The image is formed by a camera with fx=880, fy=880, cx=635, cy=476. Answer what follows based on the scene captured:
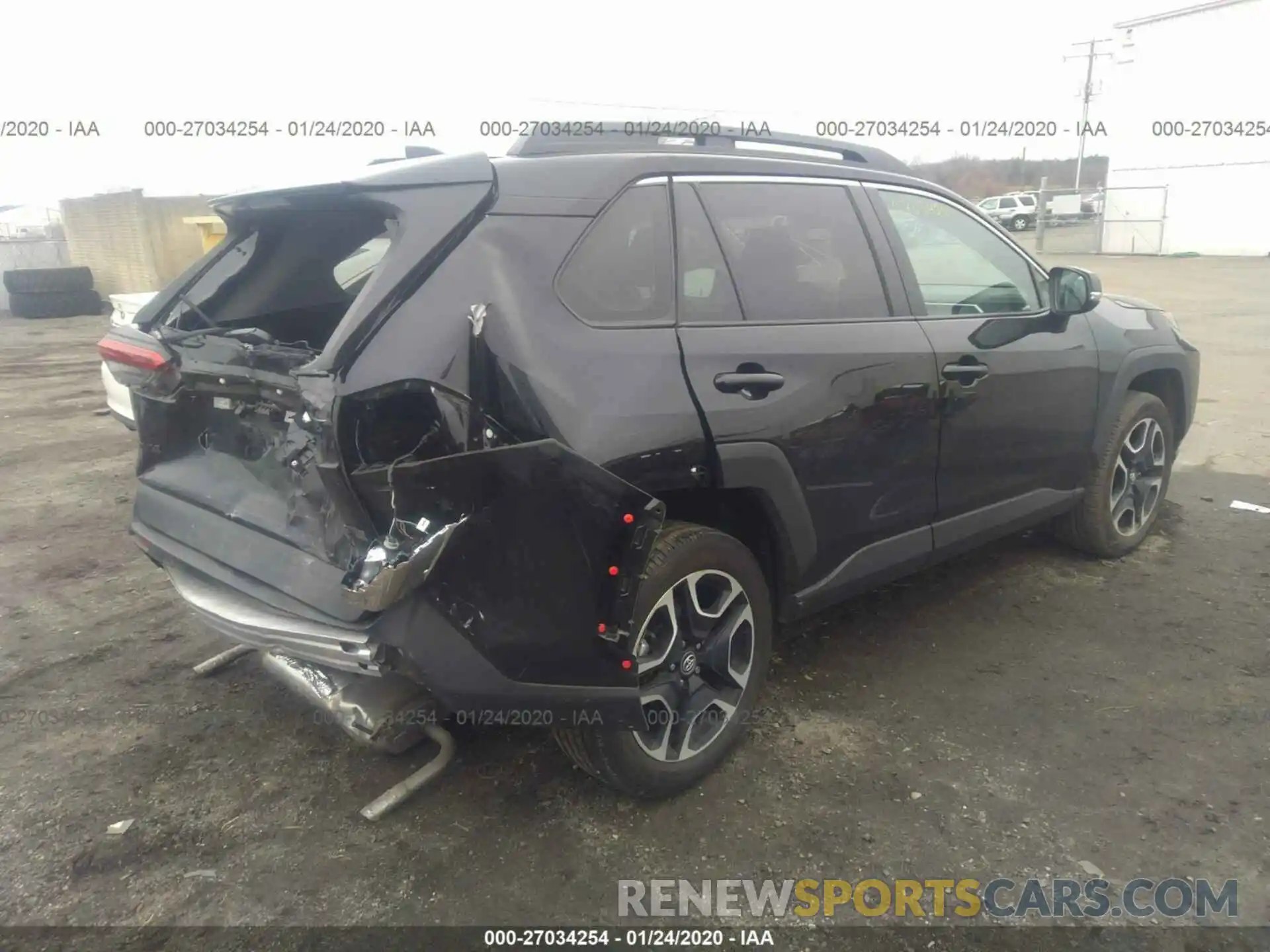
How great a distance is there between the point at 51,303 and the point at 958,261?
1826 cm

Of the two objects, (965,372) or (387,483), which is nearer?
(387,483)

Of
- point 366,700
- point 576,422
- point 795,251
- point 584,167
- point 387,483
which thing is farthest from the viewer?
point 795,251

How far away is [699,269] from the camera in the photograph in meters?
2.74

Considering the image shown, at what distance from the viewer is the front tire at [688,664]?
254 centimetres

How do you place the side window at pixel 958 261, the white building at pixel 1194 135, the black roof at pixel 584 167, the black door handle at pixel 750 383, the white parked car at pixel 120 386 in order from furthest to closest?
1. the white building at pixel 1194 135
2. the white parked car at pixel 120 386
3. the side window at pixel 958 261
4. the black door handle at pixel 750 383
5. the black roof at pixel 584 167

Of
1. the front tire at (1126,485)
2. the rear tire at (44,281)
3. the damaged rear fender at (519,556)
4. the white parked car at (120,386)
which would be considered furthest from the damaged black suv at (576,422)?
the rear tire at (44,281)

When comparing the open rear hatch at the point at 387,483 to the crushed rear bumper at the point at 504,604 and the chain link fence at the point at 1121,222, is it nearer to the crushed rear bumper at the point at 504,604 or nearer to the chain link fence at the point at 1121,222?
the crushed rear bumper at the point at 504,604

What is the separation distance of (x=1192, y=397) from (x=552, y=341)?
4011 mm

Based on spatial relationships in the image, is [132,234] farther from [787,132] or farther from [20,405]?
[787,132]

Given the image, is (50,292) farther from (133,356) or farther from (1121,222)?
(1121,222)

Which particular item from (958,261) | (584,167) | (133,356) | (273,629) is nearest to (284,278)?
(133,356)

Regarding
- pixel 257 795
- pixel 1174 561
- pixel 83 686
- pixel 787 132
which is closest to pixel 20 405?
pixel 83 686

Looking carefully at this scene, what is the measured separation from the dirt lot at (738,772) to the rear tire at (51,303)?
49.9 ft

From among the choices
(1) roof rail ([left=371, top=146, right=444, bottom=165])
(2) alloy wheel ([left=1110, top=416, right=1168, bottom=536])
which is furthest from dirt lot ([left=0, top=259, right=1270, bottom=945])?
(1) roof rail ([left=371, top=146, right=444, bottom=165])
